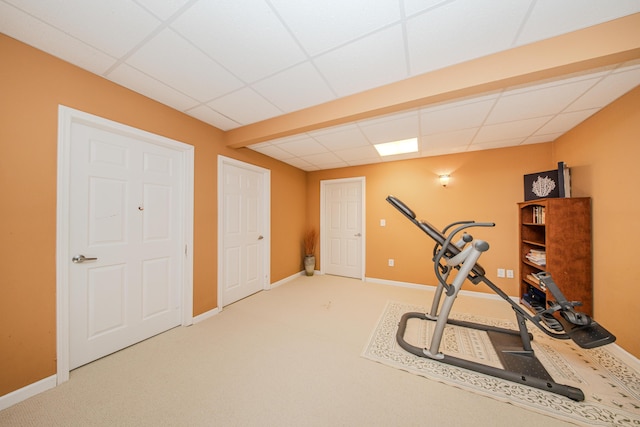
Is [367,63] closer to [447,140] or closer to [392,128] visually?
[392,128]

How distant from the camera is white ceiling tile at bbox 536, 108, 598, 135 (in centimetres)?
217

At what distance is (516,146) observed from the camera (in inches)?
123

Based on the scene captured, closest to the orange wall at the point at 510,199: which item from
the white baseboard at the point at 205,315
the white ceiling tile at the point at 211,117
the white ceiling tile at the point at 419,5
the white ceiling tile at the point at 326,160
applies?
the white ceiling tile at the point at 326,160

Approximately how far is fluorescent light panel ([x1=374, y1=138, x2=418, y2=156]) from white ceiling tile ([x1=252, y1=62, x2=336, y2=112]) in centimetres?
144

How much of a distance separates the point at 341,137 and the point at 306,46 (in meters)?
1.46

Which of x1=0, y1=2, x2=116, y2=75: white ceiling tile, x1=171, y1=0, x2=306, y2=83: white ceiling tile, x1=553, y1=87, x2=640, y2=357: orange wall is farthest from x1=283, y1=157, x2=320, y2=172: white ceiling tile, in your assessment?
x1=553, y1=87, x2=640, y2=357: orange wall

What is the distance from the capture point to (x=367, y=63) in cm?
157

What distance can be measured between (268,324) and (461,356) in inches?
78.6

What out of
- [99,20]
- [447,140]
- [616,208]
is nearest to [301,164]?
[447,140]

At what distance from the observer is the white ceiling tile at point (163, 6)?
113cm

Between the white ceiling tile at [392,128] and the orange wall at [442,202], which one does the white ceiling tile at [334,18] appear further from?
the orange wall at [442,202]

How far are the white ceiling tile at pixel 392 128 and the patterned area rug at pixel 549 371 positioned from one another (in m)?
2.38

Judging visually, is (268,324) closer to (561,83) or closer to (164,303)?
(164,303)

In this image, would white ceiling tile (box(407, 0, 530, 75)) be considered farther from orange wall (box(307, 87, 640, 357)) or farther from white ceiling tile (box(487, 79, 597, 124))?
orange wall (box(307, 87, 640, 357))
